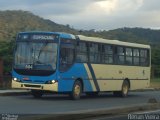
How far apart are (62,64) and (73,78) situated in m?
1.12

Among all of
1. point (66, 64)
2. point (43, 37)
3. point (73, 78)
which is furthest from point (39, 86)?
point (43, 37)

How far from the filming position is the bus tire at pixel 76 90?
27.4 meters

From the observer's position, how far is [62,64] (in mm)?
26719

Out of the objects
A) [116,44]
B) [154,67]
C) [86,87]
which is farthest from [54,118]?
[154,67]

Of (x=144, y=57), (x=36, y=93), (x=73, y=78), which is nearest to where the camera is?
(x=73, y=78)

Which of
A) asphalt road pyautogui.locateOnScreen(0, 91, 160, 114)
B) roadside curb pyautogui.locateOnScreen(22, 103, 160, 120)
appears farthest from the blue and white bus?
roadside curb pyautogui.locateOnScreen(22, 103, 160, 120)

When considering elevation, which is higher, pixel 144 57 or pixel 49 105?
pixel 144 57

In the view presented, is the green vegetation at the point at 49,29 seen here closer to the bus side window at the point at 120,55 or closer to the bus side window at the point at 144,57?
the bus side window at the point at 144,57

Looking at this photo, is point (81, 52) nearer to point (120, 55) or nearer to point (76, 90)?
point (76, 90)

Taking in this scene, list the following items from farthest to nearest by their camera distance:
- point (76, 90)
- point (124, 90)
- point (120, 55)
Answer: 1. point (124, 90)
2. point (120, 55)
3. point (76, 90)

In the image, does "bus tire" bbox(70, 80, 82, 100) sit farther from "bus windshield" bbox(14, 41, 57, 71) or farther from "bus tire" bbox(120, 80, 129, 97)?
"bus tire" bbox(120, 80, 129, 97)

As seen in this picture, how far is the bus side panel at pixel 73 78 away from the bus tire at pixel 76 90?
244 mm

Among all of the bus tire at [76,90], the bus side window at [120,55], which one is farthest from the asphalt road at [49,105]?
the bus side window at [120,55]

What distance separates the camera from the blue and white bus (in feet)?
86.7
